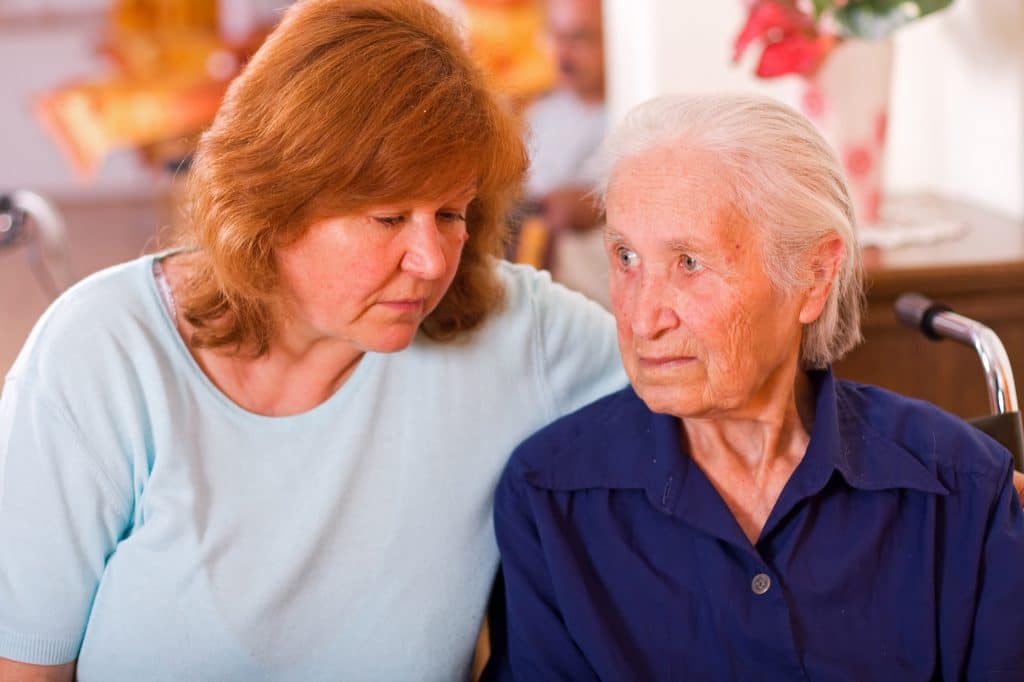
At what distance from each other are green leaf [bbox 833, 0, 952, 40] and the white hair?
1.02 meters

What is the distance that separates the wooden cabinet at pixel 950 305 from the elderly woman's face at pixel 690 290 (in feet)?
2.87

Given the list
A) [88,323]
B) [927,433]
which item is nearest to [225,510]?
[88,323]

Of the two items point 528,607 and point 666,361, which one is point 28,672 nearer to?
point 528,607

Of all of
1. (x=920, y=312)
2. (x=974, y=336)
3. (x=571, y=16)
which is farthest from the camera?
(x=571, y=16)

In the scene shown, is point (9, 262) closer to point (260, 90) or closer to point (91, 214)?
point (91, 214)

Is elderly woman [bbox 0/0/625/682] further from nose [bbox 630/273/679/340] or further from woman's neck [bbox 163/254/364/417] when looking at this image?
nose [bbox 630/273/679/340]

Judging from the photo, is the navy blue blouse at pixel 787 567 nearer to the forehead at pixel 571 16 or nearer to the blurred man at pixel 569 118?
the blurred man at pixel 569 118

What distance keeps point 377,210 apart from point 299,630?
54cm

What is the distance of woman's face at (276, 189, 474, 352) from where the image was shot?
1.44 metres

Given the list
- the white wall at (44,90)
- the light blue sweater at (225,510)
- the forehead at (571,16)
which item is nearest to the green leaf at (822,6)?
the light blue sweater at (225,510)

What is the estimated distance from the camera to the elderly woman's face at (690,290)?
55.8 inches

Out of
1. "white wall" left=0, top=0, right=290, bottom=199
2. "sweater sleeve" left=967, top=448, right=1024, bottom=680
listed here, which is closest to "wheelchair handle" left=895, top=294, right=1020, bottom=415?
"sweater sleeve" left=967, top=448, right=1024, bottom=680

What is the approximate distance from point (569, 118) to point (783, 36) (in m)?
2.23

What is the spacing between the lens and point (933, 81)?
10.4 ft
